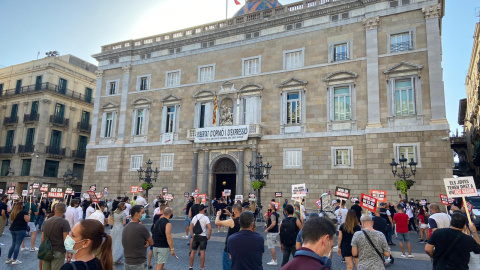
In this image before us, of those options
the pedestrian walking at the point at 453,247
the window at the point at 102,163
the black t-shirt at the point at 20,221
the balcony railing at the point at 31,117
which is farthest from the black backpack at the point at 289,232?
the balcony railing at the point at 31,117

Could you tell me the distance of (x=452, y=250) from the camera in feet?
18.5

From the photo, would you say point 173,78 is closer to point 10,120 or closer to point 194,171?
point 194,171

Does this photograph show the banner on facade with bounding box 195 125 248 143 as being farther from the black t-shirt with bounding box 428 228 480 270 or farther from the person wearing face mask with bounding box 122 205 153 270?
the black t-shirt with bounding box 428 228 480 270

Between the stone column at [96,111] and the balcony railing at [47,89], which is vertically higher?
the balcony railing at [47,89]

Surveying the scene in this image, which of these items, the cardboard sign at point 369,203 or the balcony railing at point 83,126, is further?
the balcony railing at point 83,126

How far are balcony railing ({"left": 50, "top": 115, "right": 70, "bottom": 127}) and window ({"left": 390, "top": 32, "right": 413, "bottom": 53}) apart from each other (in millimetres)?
35591

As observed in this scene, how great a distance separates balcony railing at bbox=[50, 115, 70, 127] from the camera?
129 ft

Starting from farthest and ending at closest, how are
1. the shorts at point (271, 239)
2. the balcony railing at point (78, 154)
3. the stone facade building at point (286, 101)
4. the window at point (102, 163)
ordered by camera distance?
the balcony railing at point (78, 154)
the window at point (102, 163)
the stone facade building at point (286, 101)
the shorts at point (271, 239)

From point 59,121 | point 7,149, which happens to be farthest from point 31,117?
point 7,149

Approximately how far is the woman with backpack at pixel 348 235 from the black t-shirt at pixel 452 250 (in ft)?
6.66

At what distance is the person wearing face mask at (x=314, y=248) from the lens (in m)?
2.96

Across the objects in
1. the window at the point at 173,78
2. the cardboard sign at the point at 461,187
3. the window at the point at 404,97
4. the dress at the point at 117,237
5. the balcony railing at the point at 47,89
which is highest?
the balcony railing at the point at 47,89

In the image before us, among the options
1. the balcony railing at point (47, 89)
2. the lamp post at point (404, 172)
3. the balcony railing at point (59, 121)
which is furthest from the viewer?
the balcony railing at point (47, 89)

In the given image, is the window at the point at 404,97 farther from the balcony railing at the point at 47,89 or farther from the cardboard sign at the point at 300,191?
the balcony railing at the point at 47,89
